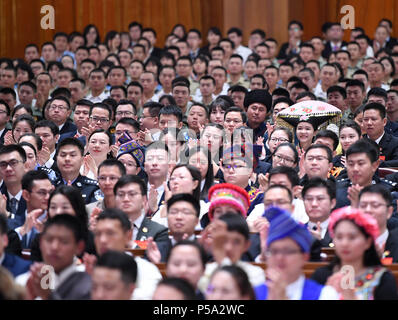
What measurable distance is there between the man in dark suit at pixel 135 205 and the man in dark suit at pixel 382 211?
97 cm

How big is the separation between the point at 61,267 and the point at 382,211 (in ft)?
4.71

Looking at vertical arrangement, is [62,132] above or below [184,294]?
above

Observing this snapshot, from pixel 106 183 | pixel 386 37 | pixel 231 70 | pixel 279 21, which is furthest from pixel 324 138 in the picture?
pixel 279 21

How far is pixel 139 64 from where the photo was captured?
7.77 m

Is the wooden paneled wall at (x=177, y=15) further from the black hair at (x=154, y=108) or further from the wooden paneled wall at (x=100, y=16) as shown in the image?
the black hair at (x=154, y=108)

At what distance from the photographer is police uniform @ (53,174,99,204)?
4.55m

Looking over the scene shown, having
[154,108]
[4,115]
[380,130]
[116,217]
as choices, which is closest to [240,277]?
[116,217]

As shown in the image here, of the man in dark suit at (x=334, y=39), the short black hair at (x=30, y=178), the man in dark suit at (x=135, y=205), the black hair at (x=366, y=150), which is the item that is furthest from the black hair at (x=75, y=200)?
the man in dark suit at (x=334, y=39)

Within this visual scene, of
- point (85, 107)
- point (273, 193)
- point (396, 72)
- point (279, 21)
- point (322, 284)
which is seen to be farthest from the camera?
point (279, 21)

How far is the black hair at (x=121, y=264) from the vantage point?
2.69 meters

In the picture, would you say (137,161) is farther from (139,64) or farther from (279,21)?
(279,21)

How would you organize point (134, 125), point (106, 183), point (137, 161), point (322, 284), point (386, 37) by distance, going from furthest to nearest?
point (386, 37)
point (134, 125)
point (137, 161)
point (106, 183)
point (322, 284)

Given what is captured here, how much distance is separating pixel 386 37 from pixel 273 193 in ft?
18.9

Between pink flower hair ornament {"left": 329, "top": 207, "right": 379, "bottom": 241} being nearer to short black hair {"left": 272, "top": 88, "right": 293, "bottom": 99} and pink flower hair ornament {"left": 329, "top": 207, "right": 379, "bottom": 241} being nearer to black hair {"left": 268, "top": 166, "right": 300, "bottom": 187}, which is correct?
black hair {"left": 268, "top": 166, "right": 300, "bottom": 187}
